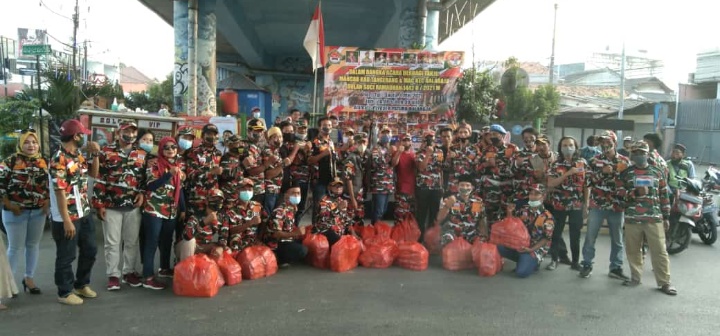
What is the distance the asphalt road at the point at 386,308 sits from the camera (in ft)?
13.9

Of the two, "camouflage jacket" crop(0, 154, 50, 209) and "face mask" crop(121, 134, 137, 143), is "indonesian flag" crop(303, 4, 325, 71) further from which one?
"camouflage jacket" crop(0, 154, 50, 209)

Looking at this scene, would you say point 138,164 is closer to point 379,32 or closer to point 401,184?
point 401,184

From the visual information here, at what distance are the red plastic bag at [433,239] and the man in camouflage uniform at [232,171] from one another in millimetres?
2516

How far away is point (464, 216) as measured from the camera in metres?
6.34

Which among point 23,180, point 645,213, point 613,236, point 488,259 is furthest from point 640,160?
point 23,180

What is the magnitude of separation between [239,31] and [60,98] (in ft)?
38.5

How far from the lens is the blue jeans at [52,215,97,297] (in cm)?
454

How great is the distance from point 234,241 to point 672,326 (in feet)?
13.9

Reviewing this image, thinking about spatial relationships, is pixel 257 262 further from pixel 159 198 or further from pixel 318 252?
pixel 159 198

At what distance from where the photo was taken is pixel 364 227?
6711 mm

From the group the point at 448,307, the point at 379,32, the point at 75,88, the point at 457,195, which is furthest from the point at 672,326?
the point at 379,32

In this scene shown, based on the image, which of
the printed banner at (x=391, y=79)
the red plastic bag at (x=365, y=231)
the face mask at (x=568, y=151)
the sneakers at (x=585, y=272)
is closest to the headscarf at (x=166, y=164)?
the red plastic bag at (x=365, y=231)

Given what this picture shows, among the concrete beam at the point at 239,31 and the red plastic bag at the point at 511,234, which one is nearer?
the red plastic bag at the point at 511,234

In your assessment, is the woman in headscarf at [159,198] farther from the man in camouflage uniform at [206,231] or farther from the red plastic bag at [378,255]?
the red plastic bag at [378,255]
